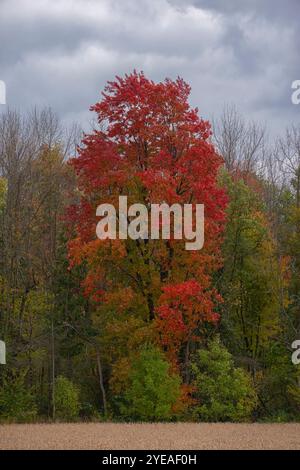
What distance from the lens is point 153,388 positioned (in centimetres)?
2656

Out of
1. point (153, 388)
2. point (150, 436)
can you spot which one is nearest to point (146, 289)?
point (153, 388)

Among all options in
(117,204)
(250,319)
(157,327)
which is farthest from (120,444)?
(250,319)

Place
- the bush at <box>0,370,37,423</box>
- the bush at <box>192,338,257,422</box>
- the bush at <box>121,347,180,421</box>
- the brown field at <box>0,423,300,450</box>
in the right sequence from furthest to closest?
the bush at <box>0,370,37,423</box>
the bush at <box>192,338,257,422</box>
the bush at <box>121,347,180,421</box>
the brown field at <box>0,423,300,450</box>

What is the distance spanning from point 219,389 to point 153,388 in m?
3.28

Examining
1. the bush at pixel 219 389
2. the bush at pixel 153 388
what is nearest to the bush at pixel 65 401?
the bush at pixel 153 388

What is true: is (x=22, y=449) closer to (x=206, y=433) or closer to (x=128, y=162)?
(x=206, y=433)

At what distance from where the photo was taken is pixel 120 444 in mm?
18984

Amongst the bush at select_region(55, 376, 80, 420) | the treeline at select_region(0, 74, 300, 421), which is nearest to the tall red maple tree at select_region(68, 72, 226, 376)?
the treeline at select_region(0, 74, 300, 421)

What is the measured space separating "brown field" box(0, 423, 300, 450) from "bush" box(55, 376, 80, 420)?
Answer: 196 inches

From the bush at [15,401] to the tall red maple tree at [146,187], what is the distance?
18.7ft

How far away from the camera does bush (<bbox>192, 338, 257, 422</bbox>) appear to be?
92.0ft

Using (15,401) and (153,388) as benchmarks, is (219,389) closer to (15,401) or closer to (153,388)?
(153,388)

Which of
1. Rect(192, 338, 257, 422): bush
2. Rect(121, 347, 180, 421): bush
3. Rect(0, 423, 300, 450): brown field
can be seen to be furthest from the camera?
Rect(192, 338, 257, 422): bush

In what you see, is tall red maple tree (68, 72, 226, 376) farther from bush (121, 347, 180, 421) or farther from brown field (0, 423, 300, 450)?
brown field (0, 423, 300, 450)
